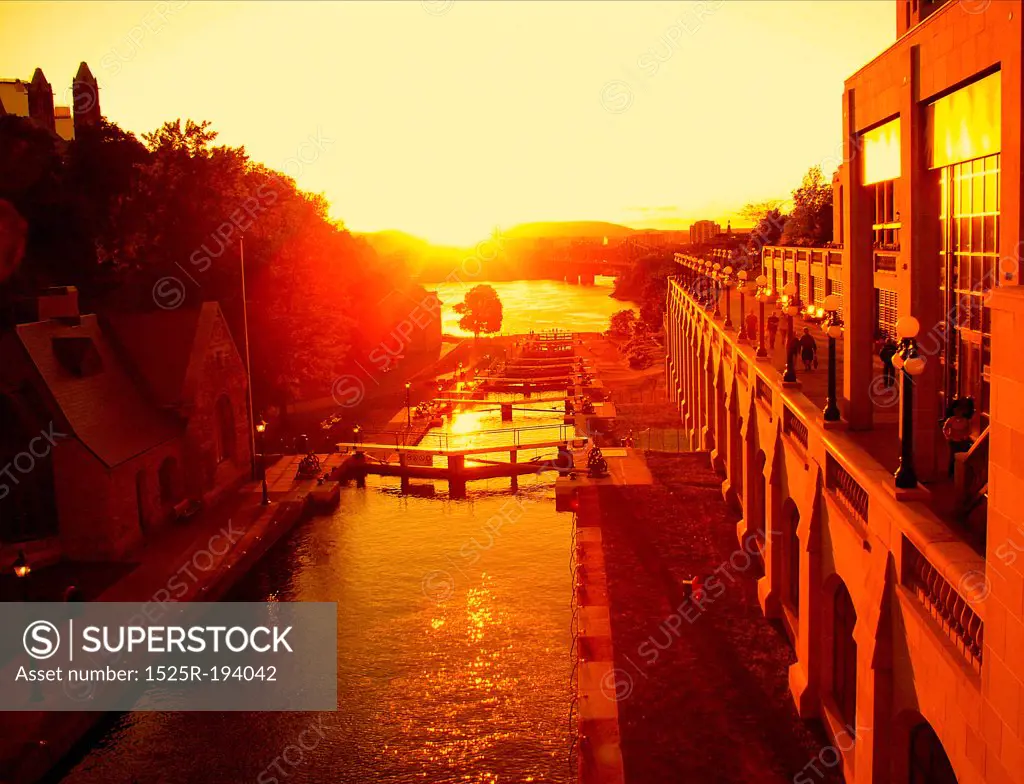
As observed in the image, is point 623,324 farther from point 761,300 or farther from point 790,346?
point 790,346

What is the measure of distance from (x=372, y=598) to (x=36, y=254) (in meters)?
28.6

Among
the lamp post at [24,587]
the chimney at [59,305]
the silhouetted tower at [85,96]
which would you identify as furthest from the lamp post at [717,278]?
the silhouetted tower at [85,96]

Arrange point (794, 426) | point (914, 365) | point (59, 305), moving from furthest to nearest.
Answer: point (59, 305), point (794, 426), point (914, 365)

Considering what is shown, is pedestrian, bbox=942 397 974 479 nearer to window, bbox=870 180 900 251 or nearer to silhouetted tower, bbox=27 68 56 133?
window, bbox=870 180 900 251

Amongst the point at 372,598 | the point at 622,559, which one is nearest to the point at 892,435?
the point at 622,559

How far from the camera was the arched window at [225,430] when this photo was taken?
35500 mm

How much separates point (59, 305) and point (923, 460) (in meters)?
27.0

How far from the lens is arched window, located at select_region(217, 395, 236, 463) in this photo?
1398 inches

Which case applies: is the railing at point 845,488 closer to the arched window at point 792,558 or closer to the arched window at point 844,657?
the arched window at point 844,657

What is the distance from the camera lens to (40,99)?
73312 mm

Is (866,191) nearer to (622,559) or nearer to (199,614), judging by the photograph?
(622,559)

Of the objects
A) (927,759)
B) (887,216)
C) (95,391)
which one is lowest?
(927,759)

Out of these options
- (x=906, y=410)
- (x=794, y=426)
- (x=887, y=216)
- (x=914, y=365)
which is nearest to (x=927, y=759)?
(x=906, y=410)

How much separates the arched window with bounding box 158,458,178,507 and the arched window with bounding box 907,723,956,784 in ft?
86.0
